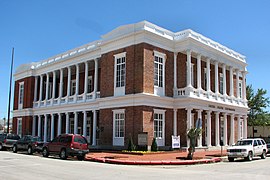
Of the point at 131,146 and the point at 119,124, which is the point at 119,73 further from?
the point at 131,146

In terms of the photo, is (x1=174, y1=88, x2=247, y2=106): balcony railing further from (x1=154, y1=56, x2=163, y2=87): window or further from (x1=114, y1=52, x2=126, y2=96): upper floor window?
(x1=114, y1=52, x2=126, y2=96): upper floor window

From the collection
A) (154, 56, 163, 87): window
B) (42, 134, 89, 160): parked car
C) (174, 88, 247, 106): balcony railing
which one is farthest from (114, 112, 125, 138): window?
(42, 134, 89, 160): parked car

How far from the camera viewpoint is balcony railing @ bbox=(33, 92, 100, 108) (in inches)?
1494

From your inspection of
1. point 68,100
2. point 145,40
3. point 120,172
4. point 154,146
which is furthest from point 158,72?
point 120,172

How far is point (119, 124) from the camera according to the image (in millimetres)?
32406

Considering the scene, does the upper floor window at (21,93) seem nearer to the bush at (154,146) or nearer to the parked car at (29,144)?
the parked car at (29,144)

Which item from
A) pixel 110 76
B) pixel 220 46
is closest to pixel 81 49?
pixel 110 76

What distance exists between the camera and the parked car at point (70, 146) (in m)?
24.1

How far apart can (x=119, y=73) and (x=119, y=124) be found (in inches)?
205

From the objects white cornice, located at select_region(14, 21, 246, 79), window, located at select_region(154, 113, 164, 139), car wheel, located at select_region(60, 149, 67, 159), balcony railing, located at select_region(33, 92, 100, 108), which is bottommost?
car wheel, located at select_region(60, 149, 67, 159)

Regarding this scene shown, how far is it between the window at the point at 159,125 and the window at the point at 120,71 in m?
4.65

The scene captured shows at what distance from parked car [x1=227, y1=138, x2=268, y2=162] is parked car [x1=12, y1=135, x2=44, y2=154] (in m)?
16.4

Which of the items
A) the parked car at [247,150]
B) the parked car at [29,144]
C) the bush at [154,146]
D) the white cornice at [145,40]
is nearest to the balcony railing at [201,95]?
the white cornice at [145,40]

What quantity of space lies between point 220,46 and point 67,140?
22.8 meters
